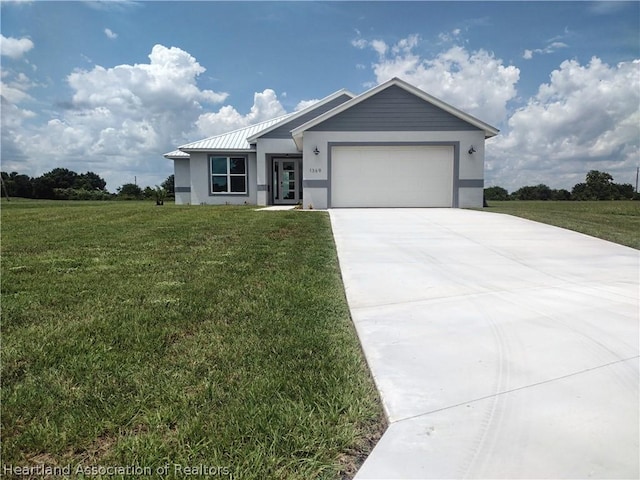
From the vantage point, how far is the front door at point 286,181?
2011 centimetres

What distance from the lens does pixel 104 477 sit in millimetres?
1642

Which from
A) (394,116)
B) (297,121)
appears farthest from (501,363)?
(297,121)

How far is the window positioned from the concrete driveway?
15.3 metres

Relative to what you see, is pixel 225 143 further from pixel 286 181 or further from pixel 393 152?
pixel 393 152

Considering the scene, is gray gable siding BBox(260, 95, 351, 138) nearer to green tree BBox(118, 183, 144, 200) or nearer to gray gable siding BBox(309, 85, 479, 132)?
gray gable siding BBox(309, 85, 479, 132)

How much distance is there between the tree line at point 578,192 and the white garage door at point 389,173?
3338 cm

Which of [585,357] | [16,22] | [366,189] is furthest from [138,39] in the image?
[585,357]

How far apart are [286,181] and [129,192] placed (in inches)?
1219

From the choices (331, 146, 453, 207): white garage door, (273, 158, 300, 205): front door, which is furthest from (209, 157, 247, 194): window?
(331, 146, 453, 207): white garage door

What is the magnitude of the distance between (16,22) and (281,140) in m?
11.3

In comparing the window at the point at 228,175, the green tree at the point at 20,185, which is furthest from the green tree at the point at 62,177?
the window at the point at 228,175

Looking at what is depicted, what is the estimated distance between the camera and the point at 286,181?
66.7 ft

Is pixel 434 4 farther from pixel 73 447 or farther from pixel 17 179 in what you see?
pixel 17 179

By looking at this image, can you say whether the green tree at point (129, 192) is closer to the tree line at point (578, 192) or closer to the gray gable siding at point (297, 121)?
the gray gable siding at point (297, 121)
